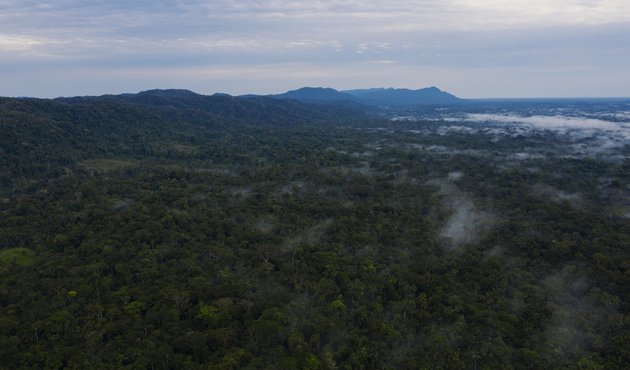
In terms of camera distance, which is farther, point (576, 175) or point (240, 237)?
point (576, 175)

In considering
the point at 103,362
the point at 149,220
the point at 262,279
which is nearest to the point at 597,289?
the point at 262,279

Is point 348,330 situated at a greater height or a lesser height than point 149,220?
lesser

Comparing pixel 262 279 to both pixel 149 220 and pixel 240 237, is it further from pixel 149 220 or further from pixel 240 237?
pixel 149 220

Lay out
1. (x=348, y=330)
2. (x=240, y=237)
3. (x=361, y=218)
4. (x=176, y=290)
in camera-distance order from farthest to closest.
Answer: (x=361, y=218)
(x=240, y=237)
(x=176, y=290)
(x=348, y=330)

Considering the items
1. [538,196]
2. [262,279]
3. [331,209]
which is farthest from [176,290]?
[538,196]

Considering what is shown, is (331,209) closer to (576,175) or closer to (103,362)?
(103,362)

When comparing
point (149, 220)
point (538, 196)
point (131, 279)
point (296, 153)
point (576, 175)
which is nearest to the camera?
point (131, 279)
